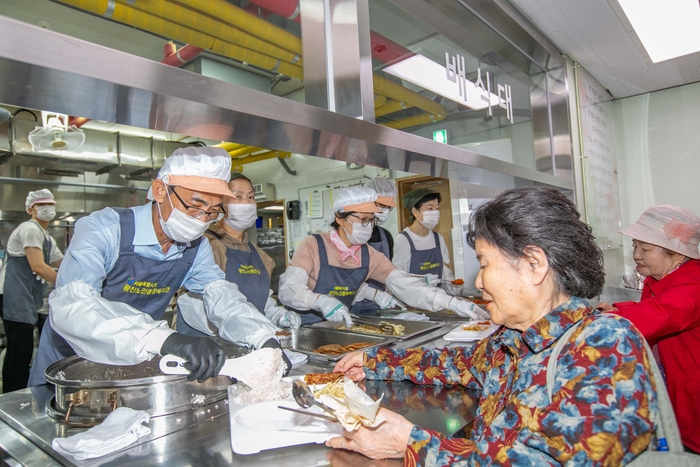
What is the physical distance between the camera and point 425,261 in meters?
4.32

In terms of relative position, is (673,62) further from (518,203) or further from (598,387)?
(598,387)

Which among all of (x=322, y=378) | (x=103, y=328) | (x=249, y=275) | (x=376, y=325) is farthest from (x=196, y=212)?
(x=376, y=325)

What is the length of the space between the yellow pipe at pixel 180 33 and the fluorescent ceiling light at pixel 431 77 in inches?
27.8

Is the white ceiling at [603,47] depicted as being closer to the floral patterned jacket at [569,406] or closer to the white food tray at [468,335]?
the white food tray at [468,335]

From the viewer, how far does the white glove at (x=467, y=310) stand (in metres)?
3.06

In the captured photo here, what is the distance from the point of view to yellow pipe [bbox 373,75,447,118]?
2.41 m

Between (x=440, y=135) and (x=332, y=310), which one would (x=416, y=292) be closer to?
(x=332, y=310)

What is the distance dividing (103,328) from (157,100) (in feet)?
2.60

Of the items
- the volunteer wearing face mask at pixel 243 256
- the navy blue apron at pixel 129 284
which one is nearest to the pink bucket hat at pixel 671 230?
the volunteer wearing face mask at pixel 243 256

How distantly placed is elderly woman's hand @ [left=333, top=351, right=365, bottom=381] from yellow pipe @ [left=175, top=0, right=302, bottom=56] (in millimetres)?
1342

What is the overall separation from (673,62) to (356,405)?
474 centimetres

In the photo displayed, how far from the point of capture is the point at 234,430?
4.06ft

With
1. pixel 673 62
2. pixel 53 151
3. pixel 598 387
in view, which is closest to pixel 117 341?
pixel 598 387

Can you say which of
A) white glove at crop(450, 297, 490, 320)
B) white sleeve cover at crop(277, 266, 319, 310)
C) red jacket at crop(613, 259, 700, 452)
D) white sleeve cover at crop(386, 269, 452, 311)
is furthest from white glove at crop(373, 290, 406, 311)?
red jacket at crop(613, 259, 700, 452)
